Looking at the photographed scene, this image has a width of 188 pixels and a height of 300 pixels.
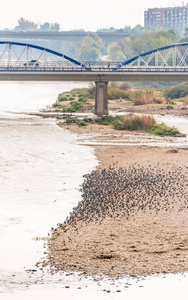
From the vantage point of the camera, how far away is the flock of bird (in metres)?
27.4

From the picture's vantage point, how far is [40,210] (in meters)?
28.6

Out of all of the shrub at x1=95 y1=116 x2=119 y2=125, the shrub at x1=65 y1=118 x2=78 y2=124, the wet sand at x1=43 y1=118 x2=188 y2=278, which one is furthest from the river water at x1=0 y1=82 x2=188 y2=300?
the shrub at x1=95 y1=116 x2=119 y2=125

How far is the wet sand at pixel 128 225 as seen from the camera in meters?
21.0

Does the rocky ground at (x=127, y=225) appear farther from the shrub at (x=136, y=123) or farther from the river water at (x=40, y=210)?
the shrub at (x=136, y=123)

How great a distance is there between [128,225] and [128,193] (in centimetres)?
532

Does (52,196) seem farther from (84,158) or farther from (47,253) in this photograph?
(84,158)

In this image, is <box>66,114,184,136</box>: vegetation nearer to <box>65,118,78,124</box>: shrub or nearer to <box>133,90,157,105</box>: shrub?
<box>65,118,78,124</box>: shrub

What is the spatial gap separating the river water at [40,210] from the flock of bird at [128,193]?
33.7 inches

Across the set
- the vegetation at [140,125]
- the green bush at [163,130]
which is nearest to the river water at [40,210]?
the green bush at [163,130]

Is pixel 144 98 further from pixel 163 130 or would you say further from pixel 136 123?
pixel 163 130

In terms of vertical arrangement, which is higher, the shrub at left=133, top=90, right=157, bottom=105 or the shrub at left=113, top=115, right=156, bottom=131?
the shrub at left=133, top=90, right=157, bottom=105

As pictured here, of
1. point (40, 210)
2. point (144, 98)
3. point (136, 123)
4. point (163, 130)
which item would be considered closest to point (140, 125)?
point (136, 123)

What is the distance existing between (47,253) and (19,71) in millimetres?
59500

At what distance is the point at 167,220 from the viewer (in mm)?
26047
